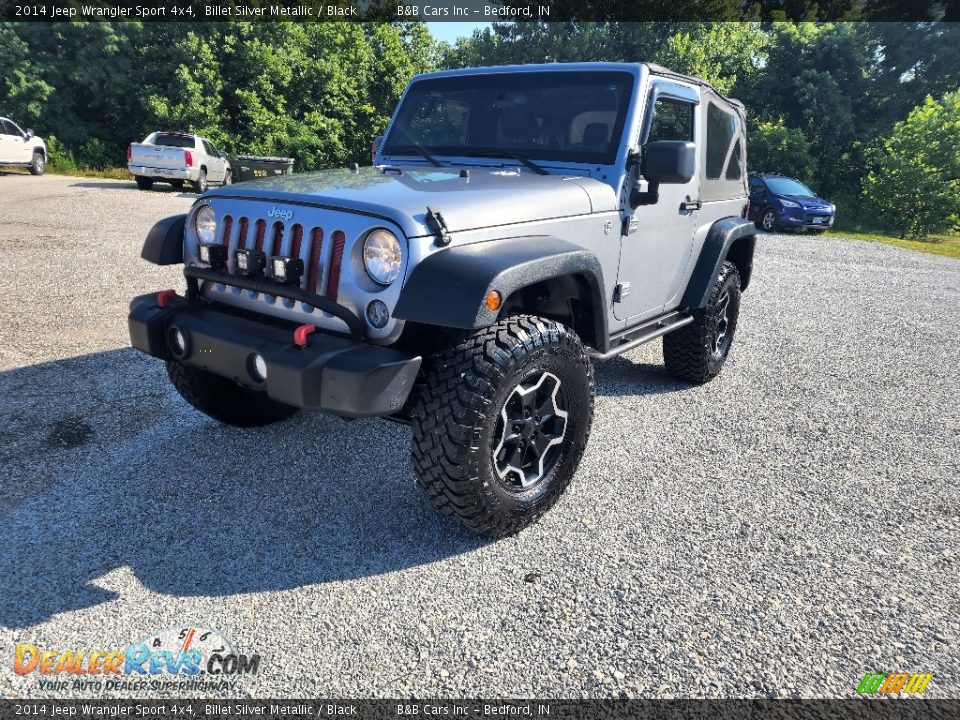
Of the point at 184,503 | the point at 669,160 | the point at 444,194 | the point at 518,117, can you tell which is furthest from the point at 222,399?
the point at 669,160

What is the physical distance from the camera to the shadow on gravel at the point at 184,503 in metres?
2.61

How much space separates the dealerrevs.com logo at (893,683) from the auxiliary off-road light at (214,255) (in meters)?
2.92

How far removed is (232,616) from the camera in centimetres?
240

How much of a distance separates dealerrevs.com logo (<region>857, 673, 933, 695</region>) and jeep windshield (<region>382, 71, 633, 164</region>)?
8.22 feet

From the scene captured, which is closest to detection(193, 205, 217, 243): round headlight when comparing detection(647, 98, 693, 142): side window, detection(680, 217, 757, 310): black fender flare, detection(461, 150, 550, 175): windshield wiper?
detection(461, 150, 550, 175): windshield wiper

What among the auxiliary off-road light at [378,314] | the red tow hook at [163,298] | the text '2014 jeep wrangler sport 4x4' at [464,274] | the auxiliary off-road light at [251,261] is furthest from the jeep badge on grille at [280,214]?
the red tow hook at [163,298]

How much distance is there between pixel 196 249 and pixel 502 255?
1532mm

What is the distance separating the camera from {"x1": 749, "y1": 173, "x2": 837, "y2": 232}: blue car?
1700 cm

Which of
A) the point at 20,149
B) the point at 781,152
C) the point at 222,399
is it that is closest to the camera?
the point at 222,399

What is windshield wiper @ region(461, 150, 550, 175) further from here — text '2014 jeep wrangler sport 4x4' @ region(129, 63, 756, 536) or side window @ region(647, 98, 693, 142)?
side window @ region(647, 98, 693, 142)

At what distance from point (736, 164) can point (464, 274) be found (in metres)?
3.51

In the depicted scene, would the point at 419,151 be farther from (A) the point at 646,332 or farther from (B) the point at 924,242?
(B) the point at 924,242

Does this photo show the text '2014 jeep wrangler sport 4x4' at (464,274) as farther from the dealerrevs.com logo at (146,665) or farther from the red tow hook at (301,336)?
the dealerrevs.com logo at (146,665)

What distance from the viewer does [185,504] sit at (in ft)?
10.2
